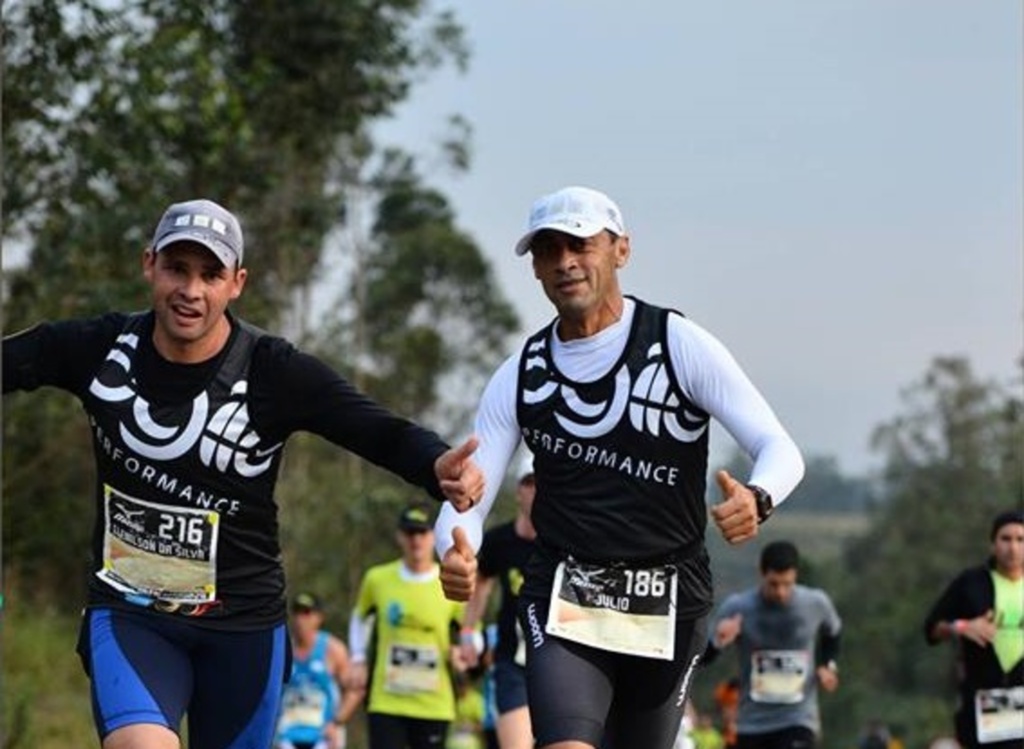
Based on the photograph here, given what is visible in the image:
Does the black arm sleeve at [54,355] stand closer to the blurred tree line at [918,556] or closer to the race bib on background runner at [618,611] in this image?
the race bib on background runner at [618,611]

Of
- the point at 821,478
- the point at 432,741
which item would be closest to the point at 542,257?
the point at 432,741

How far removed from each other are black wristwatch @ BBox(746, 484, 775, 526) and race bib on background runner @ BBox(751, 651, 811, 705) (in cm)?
739

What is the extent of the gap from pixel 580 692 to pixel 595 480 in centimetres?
69

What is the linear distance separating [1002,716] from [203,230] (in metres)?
7.58

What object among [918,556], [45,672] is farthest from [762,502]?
[918,556]

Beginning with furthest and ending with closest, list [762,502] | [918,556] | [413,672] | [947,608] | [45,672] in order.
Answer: [918,556], [45,672], [413,672], [947,608], [762,502]

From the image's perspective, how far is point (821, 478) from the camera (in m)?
161

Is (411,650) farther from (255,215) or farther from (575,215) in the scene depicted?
(255,215)

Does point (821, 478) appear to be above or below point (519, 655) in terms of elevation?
above

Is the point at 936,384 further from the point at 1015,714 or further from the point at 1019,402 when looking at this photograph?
the point at 1015,714

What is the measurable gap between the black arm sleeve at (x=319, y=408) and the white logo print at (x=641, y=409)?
2.14 ft

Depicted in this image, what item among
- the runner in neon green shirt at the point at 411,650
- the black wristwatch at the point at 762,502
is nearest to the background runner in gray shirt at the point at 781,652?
the runner in neon green shirt at the point at 411,650

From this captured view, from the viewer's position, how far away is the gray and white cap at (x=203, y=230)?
712 cm

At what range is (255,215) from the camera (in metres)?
30.2
